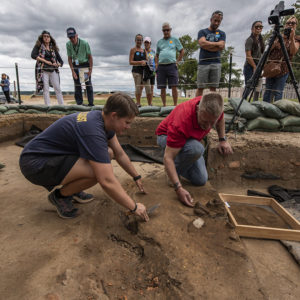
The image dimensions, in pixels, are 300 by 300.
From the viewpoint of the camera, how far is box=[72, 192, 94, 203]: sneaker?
2119 millimetres

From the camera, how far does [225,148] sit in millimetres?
2670

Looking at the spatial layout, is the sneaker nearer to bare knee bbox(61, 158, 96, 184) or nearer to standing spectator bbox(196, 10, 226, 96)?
bare knee bbox(61, 158, 96, 184)

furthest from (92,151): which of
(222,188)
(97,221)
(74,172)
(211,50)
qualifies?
(211,50)

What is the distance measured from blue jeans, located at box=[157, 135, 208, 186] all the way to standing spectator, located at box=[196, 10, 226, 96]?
222cm

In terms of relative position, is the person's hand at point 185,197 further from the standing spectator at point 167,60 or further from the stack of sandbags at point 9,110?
the stack of sandbags at point 9,110

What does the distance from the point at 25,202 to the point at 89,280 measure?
127 centimetres

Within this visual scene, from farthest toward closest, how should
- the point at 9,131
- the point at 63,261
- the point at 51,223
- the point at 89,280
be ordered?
the point at 9,131 < the point at 51,223 < the point at 63,261 < the point at 89,280

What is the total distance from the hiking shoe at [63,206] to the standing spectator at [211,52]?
3218mm

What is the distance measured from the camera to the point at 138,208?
1.56m

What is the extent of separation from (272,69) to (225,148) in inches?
81.0

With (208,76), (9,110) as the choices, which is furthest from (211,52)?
(9,110)

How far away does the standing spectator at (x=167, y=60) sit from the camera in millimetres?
4418

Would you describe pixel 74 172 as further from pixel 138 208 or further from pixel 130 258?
pixel 130 258

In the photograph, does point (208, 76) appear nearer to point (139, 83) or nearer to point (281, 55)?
point (281, 55)
